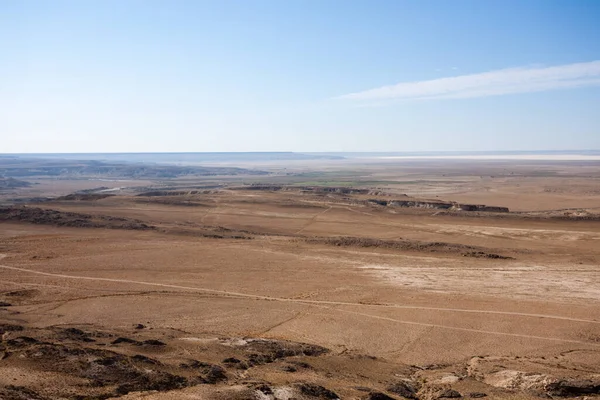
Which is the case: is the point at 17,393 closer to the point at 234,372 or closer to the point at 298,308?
the point at 234,372

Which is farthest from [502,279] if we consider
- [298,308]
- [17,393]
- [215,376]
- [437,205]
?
[437,205]

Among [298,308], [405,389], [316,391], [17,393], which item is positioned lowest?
[298,308]

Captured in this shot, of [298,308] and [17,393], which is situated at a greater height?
[17,393]

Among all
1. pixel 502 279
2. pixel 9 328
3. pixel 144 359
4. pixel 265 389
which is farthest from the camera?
pixel 502 279

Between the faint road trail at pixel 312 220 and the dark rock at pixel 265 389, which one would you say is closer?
the dark rock at pixel 265 389

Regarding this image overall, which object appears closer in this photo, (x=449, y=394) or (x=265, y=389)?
(x=265, y=389)

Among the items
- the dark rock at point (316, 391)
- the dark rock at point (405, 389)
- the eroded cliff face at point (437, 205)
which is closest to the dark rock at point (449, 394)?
the dark rock at point (405, 389)

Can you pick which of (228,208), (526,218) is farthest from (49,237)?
(526,218)

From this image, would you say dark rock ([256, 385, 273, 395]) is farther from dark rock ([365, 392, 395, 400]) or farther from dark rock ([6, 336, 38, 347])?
dark rock ([6, 336, 38, 347])

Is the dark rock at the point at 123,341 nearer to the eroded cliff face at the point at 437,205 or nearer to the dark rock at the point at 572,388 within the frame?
the dark rock at the point at 572,388

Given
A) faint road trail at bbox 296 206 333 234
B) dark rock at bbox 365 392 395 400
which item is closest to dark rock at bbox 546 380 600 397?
dark rock at bbox 365 392 395 400

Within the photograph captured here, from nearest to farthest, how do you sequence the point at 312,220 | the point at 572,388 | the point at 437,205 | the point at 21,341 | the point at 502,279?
the point at 572,388 → the point at 21,341 → the point at 502,279 → the point at 312,220 → the point at 437,205

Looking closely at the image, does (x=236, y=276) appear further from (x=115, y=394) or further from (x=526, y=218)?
(x=526, y=218)
